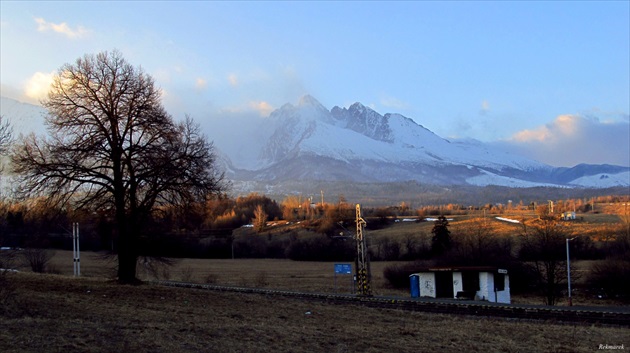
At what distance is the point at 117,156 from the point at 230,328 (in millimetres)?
14213

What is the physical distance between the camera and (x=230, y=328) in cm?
1867

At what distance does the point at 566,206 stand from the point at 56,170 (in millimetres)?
185987

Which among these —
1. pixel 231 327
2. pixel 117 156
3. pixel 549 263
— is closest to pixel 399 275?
pixel 549 263

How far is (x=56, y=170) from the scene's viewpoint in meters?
28.2

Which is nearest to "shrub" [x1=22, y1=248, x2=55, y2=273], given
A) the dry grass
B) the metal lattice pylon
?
the metal lattice pylon

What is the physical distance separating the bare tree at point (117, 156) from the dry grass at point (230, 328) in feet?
13.3

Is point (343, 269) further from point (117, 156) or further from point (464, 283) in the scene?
point (117, 156)

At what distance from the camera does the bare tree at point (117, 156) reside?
2861 cm

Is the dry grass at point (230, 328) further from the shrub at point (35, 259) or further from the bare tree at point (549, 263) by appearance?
the shrub at point (35, 259)

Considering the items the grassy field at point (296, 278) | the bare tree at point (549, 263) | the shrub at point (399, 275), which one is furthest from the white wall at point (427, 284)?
the shrub at point (399, 275)

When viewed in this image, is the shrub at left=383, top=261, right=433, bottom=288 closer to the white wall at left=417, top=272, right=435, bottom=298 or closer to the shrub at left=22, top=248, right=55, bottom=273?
the white wall at left=417, top=272, right=435, bottom=298

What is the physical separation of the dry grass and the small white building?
A: 1740cm

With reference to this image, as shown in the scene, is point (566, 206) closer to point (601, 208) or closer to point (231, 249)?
point (601, 208)

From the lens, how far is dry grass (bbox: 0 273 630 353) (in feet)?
48.9
